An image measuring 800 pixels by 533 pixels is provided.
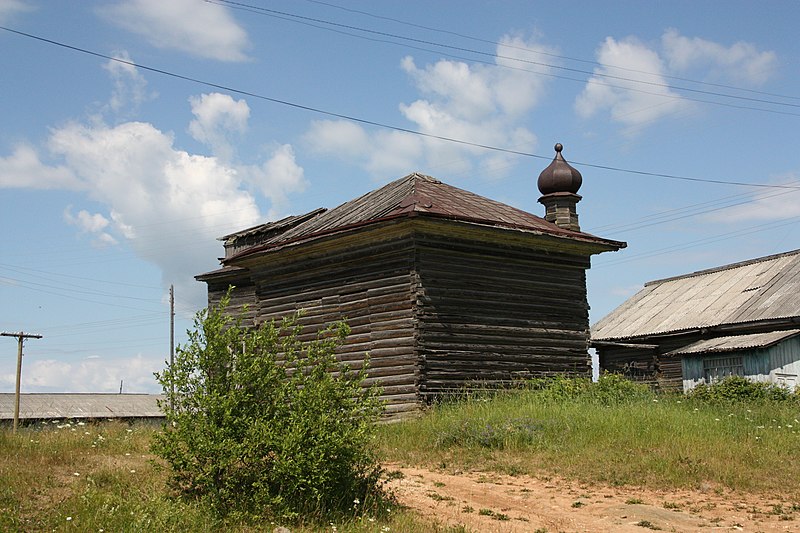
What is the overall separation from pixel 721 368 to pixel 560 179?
29.6 feet

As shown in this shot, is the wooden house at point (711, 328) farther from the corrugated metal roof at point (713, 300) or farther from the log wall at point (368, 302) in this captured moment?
the log wall at point (368, 302)

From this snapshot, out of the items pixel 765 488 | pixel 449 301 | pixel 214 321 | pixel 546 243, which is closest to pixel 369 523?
pixel 214 321

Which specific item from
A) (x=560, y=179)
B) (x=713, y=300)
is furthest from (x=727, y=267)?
(x=560, y=179)

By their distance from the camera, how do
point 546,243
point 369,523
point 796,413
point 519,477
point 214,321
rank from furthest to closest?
point 546,243, point 796,413, point 519,477, point 214,321, point 369,523

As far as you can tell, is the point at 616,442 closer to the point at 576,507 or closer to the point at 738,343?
the point at 576,507

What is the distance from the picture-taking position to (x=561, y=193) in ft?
79.8

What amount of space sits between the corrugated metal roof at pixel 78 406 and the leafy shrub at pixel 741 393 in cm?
2579

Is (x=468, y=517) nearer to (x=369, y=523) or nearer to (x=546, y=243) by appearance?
(x=369, y=523)

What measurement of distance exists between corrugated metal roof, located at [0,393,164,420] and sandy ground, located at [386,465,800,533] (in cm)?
2939

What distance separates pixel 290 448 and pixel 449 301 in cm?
1037

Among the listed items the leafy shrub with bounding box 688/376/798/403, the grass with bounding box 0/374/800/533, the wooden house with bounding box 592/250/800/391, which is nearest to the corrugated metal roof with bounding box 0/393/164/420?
the wooden house with bounding box 592/250/800/391

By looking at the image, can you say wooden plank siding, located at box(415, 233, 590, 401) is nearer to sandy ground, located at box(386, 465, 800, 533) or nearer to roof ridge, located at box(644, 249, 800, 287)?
sandy ground, located at box(386, 465, 800, 533)

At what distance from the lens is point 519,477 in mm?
12391

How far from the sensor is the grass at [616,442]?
39.8 ft
